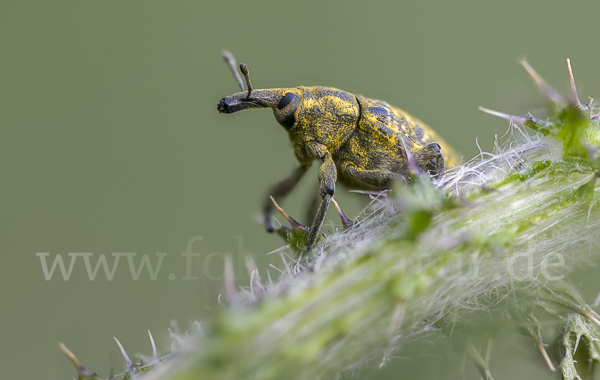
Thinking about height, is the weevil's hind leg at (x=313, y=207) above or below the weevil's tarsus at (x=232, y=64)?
below

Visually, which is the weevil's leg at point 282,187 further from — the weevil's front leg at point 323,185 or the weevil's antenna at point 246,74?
the weevil's antenna at point 246,74

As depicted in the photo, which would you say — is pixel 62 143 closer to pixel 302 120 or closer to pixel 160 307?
pixel 160 307

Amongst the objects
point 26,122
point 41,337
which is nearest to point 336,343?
point 41,337

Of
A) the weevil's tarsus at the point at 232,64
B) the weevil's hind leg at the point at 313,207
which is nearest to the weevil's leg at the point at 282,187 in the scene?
the weevil's hind leg at the point at 313,207

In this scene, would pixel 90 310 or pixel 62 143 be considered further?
pixel 62 143

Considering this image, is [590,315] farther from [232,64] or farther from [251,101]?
[232,64]
